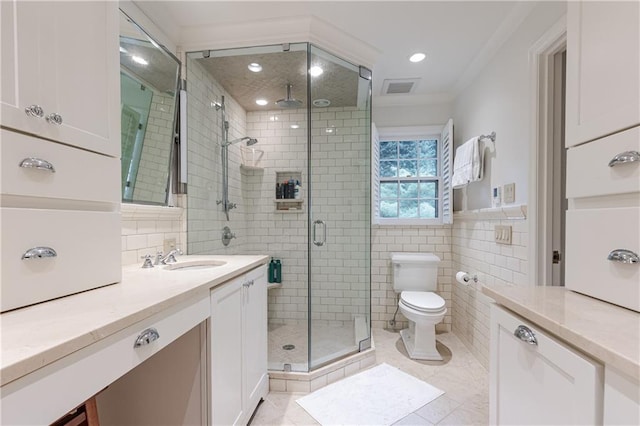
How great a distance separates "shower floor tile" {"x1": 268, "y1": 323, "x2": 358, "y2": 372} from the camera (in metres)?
2.12

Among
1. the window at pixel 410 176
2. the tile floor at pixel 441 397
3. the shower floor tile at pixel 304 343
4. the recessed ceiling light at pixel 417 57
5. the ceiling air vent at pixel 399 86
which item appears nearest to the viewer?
the tile floor at pixel 441 397

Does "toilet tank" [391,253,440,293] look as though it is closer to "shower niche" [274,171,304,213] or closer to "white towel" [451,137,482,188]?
"white towel" [451,137,482,188]

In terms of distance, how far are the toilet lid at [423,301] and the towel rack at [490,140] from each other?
131 centimetres

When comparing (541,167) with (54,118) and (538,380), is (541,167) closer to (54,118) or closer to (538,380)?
(538,380)

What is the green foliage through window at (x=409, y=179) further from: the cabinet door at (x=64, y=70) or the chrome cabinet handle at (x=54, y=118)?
the chrome cabinet handle at (x=54, y=118)

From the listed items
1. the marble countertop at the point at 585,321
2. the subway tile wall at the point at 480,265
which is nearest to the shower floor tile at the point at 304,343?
the subway tile wall at the point at 480,265

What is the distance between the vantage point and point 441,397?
1829 mm

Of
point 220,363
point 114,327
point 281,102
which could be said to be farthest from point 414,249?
point 114,327

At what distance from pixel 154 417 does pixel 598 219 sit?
1826 mm

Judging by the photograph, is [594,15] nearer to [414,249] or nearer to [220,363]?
→ [220,363]

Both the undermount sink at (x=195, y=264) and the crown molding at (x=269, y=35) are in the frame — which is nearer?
the undermount sink at (x=195, y=264)

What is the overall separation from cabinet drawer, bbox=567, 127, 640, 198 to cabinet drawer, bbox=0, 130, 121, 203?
169 centimetres

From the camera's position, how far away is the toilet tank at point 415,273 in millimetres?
2701

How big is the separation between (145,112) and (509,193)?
2.41 metres
